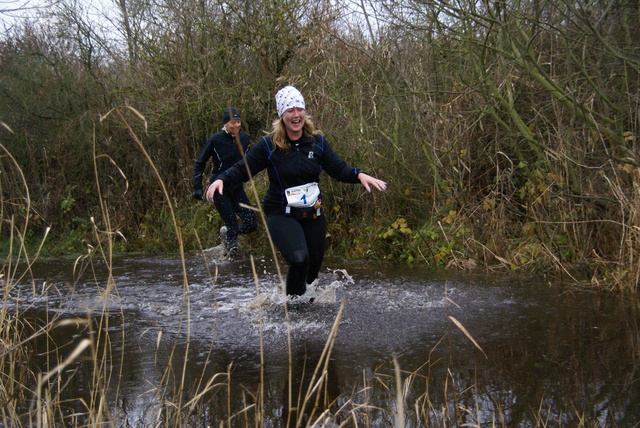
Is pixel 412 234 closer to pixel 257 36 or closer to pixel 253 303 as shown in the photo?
pixel 253 303

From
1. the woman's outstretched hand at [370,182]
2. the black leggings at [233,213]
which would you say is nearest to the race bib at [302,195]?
the woman's outstretched hand at [370,182]

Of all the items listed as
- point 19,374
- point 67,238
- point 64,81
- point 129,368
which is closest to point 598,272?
point 129,368

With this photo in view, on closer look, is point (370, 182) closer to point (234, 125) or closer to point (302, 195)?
point (302, 195)

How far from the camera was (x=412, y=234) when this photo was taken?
934cm

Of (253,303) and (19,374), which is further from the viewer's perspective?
(253,303)

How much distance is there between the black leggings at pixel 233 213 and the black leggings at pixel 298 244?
357 cm

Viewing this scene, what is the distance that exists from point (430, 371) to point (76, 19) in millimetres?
13861

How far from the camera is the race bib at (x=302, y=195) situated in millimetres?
5957

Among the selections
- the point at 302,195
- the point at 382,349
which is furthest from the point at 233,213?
the point at 382,349

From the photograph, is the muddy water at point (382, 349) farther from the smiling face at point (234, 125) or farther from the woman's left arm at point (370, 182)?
the woman's left arm at point (370, 182)

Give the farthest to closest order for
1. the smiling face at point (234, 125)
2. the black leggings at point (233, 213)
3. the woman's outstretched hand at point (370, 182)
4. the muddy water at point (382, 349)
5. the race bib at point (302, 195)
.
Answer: the black leggings at point (233, 213), the race bib at point (302, 195), the woman's outstretched hand at point (370, 182), the muddy water at point (382, 349), the smiling face at point (234, 125)

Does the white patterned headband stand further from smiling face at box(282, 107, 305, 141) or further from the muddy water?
the muddy water

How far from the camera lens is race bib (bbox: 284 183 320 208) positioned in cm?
596

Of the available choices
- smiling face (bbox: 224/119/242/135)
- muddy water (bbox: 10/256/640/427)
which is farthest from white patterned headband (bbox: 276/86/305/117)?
muddy water (bbox: 10/256/640/427)
